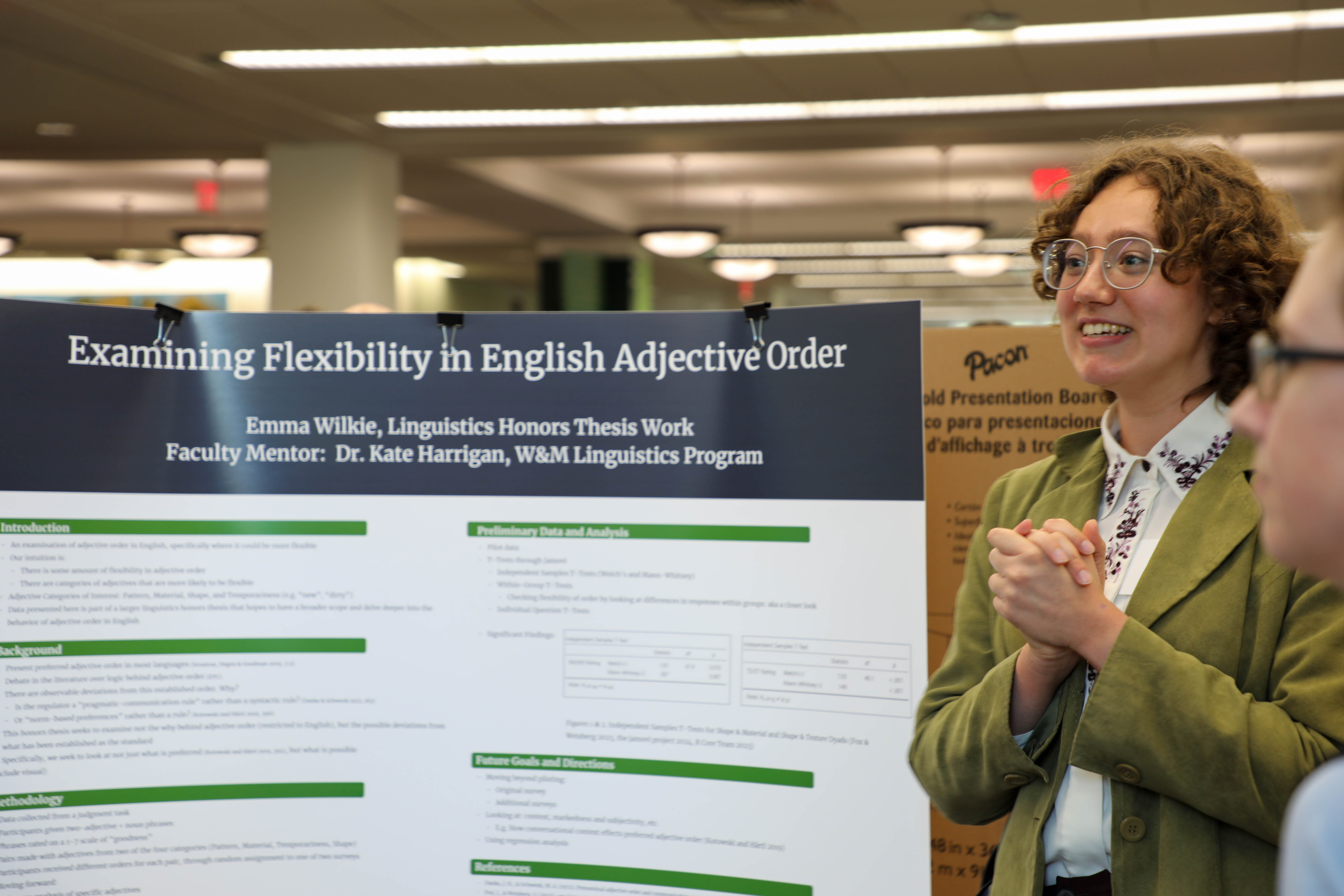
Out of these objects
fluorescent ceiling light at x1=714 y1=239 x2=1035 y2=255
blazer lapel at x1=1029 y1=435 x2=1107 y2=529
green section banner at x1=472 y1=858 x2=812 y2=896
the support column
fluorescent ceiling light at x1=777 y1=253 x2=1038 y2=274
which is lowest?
green section banner at x1=472 y1=858 x2=812 y2=896

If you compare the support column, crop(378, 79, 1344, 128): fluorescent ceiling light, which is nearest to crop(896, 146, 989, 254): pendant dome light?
crop(378, 79, 1344, 128): fluorescent ceiling light

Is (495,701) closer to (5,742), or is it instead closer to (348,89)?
(5,742)

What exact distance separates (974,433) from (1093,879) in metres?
1.18

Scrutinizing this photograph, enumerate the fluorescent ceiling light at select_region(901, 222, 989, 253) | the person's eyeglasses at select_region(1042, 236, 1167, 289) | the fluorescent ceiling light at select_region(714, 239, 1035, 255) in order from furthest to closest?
the fluorescent ceiling light at select_region(714, 239, 1035, 255)
the fluorescent ceiling light at select_region(901, 222, 989, 253)
the person's eyeglasses at select_region(1042, 236, 1167, 289)

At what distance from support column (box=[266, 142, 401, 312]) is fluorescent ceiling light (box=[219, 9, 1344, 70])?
1.89 m

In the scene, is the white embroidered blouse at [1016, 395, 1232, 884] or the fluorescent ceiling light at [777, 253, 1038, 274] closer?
the white embroidered blouse at [1016, 395, 1232, 884]

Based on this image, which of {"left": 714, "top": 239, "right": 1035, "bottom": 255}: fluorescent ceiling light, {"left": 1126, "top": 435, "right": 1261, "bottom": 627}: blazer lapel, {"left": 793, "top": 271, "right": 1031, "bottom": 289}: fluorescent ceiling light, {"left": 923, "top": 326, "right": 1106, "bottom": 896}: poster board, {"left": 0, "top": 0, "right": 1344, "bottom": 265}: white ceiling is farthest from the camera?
{"left": 793, "top": 271, "right": 1031, "bottom": 289}: fluorescent ceiling light

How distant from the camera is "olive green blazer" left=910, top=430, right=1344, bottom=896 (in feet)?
3.55

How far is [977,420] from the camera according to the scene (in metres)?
2.27

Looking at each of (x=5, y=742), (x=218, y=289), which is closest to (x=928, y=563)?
(x=5, y=742)

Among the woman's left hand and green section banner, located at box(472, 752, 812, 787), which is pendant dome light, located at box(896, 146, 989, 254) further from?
the woman's left hand

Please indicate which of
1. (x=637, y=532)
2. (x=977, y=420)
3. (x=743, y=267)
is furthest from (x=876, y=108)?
(x=637, y=532)

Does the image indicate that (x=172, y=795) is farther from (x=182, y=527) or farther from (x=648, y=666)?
(x=648, y=666)

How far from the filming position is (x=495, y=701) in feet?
5.87
